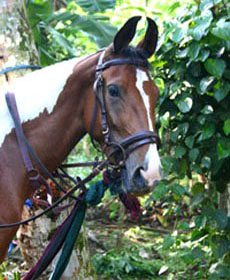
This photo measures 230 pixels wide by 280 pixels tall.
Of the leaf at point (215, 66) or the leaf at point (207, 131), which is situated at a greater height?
the leaf at point (215, 66)

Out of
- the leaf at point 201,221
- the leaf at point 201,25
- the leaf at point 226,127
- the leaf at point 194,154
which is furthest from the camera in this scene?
the leaf at point 201,221

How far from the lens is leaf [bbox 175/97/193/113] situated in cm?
309

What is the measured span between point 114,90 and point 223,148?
110 centimetres

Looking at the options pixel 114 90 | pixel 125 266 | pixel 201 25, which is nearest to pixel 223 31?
pixel 201 25

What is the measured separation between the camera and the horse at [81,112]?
87.8 inches

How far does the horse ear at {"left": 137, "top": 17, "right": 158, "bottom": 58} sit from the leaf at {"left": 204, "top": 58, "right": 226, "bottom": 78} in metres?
0.64

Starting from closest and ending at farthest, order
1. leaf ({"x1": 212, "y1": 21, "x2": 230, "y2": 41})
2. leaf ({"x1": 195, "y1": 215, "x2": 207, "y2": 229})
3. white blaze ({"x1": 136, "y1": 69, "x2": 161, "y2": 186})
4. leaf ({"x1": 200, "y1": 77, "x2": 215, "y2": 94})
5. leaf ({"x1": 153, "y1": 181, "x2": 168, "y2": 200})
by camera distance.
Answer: white blaze ({"x1": 136, "y1": 69, "x2": 161, "y2": 186}) < leaf ({"x1": 212, "y1": 21, "x2": 230, "y2": 41}) < leaf ({"x1": 200, "y1": 77, "x2": 215, "y2": 94}) < leaf ({"x1": 153, "y1": 181, "x2": 168, "y2": 200}) < leaf ({"x1": 195, "y1": 215, "x2": 207, "y2": 229})

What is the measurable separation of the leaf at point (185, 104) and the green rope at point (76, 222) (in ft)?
3.00

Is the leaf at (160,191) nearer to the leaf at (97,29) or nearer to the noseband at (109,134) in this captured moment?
the noseband at (109,134)

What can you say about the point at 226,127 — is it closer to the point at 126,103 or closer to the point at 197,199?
the point at 197,199

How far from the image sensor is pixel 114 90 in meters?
2.26

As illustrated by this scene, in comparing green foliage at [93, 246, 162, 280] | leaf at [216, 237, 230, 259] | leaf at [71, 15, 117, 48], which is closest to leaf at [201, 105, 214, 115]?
leaf at [216, 237, 230, 259]

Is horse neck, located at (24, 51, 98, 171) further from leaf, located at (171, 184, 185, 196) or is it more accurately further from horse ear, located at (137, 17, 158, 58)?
leaf, located at (171, 184, 185, 196)

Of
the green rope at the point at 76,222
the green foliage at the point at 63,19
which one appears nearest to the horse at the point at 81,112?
the green rope at the point at 76,222
